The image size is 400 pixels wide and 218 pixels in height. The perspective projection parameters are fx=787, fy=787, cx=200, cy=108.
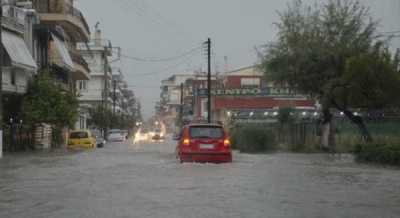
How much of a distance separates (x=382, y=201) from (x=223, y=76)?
98.9 metres

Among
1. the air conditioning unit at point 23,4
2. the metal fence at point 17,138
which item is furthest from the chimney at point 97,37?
the metal fence at point 17,138

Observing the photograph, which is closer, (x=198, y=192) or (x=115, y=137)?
(x=198, y=192)

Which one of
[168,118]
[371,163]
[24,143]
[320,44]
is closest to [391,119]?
[320,44]

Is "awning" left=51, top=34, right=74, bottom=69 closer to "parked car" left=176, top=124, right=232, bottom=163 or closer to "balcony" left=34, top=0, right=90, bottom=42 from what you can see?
"balcony" left=34, top=0, right=90, bottom=42

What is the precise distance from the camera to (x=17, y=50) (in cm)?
4034

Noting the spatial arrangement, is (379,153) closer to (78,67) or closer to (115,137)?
(78,67)

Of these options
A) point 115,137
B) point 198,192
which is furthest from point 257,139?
point 115,137

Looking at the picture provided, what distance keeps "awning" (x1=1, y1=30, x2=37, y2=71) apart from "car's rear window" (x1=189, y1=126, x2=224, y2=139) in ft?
50.8

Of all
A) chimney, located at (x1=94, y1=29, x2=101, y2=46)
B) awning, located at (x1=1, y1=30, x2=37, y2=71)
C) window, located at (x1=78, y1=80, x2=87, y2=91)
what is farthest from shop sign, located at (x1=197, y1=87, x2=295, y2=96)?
awning, located at (x1=1, y1=30, x2=37, y2=71)

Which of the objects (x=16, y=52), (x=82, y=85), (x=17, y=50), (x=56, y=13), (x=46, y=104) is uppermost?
(x=56, y=13)

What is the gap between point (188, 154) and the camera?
26266mm

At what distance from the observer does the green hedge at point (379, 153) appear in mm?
26281

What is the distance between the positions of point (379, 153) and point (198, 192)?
12965mm

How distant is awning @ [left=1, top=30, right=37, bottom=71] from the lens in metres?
39.0
